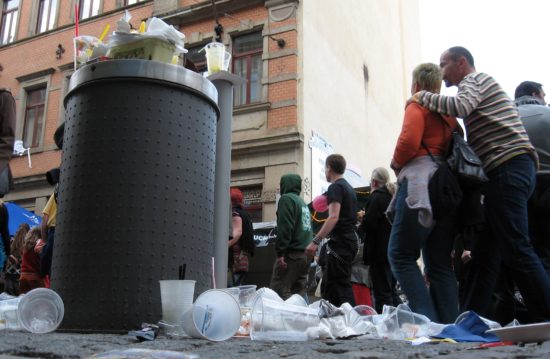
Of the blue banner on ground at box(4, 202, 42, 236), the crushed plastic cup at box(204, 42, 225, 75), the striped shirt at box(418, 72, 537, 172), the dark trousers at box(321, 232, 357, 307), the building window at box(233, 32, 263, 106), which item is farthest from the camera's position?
the building window at box(233, 32, 263, 106)

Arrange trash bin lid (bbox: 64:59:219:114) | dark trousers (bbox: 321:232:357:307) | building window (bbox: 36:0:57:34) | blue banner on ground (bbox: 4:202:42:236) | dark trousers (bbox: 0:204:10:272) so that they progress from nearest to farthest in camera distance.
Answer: trash bin lid (bbox: 64:59:219:114) < dark trousers (bbox: 0:204:10:272) < dark trousers (bbox: 321:232:357:307) < blue banner on ground (bbox: 4:202:42:236) < building window (bbox: 36:0:57:34)

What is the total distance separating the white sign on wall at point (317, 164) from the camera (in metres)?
13.9

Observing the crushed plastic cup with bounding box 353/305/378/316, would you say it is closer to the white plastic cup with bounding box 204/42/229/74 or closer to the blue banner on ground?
the white plastic cup with bounding box 204/42/229/74

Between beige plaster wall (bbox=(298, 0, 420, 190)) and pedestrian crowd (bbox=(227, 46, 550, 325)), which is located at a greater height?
beige plaster wall (bbox=(298, 0, 420, 190))

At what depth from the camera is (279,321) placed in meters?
3.04

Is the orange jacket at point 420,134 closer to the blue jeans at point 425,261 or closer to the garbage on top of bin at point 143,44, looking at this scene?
the blue jeans at point 425,261

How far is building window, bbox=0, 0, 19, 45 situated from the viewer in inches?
782

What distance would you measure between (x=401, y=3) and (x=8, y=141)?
22478mm

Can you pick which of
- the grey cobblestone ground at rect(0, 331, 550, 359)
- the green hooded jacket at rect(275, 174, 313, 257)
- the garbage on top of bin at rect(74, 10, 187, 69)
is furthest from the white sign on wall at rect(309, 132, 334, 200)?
the grey cobblestone ground at rect(0, 331, 550, 359)

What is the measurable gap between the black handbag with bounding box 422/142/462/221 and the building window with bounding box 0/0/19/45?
19604mm

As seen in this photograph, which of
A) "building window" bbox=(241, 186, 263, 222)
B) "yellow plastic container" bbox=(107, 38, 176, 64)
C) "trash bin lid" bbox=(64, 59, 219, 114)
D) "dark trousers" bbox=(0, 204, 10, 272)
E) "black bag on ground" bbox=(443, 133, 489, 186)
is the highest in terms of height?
"building window" bbox=(241, 186, 263, 222)

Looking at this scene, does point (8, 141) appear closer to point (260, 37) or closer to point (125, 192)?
point (125, 192)

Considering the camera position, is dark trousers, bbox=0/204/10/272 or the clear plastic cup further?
dark trousers, bbox=0/204/10/272

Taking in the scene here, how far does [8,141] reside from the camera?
479 centimetres
